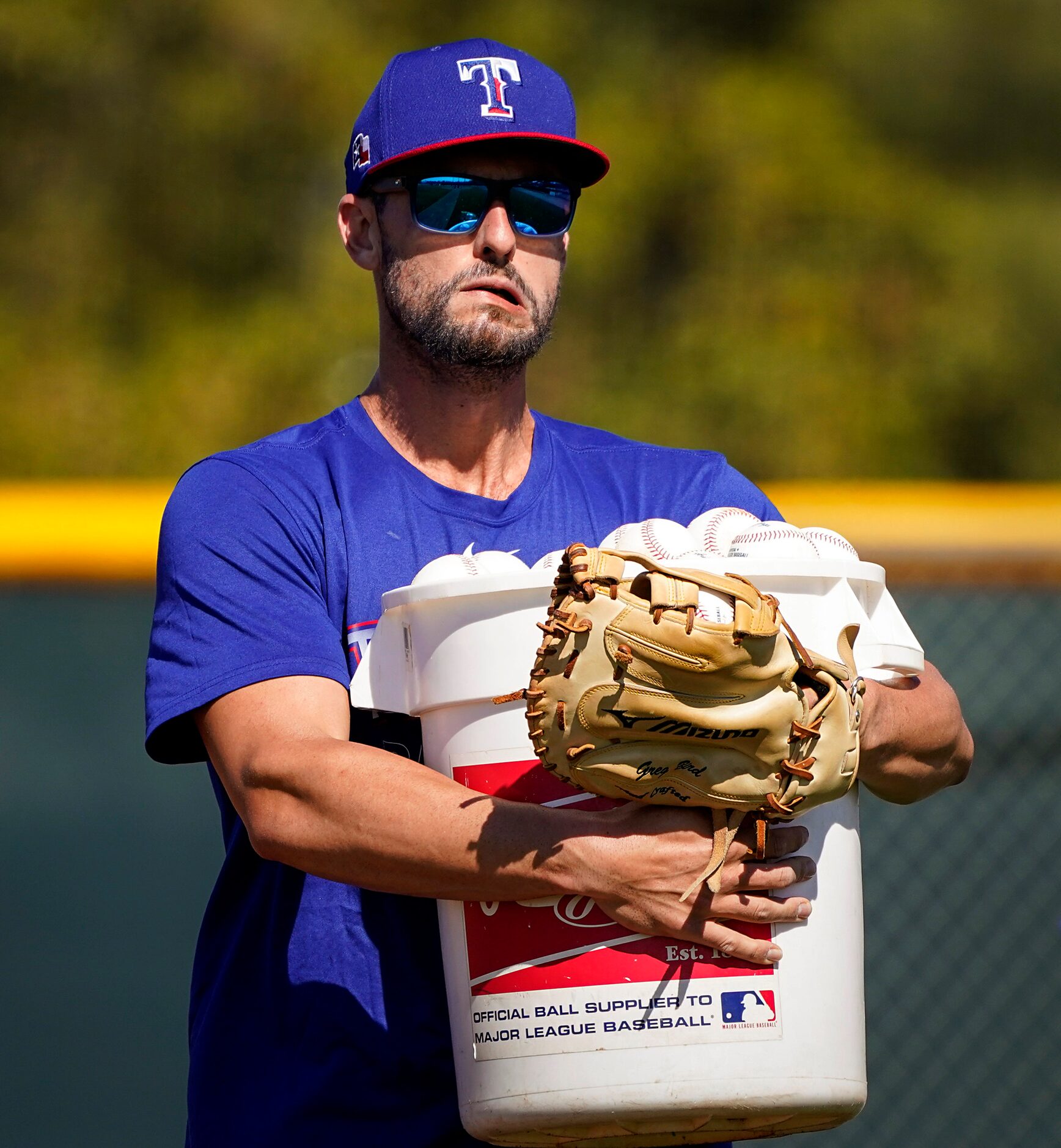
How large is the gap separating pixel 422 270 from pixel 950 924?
8.24 ft

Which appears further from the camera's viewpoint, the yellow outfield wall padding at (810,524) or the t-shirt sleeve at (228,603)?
the yellow outfield wall padding at (810,524)

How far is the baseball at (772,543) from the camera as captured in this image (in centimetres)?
200

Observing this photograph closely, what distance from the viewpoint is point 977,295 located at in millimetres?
10016

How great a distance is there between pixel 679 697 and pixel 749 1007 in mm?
407

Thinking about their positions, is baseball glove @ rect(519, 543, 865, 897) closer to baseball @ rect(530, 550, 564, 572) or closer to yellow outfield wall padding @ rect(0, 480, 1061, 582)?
baseball @ rect(530, 550, 564, 572)

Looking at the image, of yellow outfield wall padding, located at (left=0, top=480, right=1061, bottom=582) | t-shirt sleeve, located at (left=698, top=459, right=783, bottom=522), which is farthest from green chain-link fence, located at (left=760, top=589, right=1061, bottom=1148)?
t-shirt sleeve, located at (left=698, top=459, right=783, bottom=522)

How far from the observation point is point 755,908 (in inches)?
75.4

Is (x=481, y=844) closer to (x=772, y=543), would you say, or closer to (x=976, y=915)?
(x=772, y=543)

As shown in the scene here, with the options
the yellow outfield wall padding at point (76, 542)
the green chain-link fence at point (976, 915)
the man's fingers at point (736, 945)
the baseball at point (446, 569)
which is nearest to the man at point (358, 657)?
the man's fingers at point (736, 945)

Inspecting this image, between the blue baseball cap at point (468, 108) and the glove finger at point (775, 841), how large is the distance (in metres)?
1.10

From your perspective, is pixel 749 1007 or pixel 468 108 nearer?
pixel 749 1007

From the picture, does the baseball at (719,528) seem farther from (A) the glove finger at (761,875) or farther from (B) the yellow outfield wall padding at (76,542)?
(B) the yellow outfield wall padding at (76,542)

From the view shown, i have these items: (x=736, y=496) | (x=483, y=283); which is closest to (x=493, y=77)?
(x=483, y=283)

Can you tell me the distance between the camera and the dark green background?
385 centimetres
